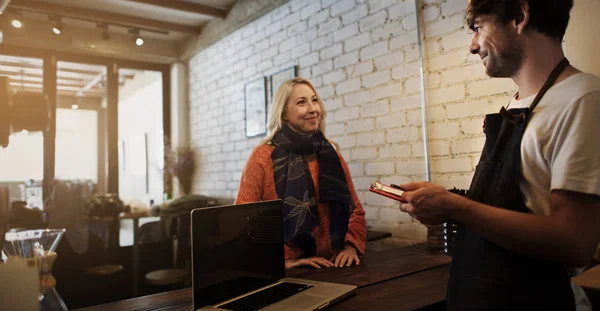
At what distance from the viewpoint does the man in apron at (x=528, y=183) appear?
0.80 metres

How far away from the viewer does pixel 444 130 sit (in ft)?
8.05

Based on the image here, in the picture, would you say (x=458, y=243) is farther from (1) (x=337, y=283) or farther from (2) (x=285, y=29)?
(2) (x=285, y=29)

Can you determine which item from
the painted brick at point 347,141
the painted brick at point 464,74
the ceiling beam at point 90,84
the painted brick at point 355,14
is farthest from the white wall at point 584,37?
the ceiling beam at point 90,84

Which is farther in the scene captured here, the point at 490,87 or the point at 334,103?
the point at 334,103

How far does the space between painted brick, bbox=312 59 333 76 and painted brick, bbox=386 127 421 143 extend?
2.58ft

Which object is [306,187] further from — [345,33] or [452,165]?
[345,33]

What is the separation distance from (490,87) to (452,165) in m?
0.47

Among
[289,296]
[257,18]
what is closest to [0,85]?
[289,296]

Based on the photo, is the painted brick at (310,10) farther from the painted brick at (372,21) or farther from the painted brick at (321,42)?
the painted brick at (372,21)

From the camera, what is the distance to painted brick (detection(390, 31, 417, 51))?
2.60 metres

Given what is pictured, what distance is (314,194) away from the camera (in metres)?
1.93

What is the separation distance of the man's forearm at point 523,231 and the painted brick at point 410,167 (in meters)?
1.69

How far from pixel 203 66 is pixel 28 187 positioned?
96.9 inches

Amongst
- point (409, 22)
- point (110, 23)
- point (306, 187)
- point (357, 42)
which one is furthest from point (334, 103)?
point (110, 23)
